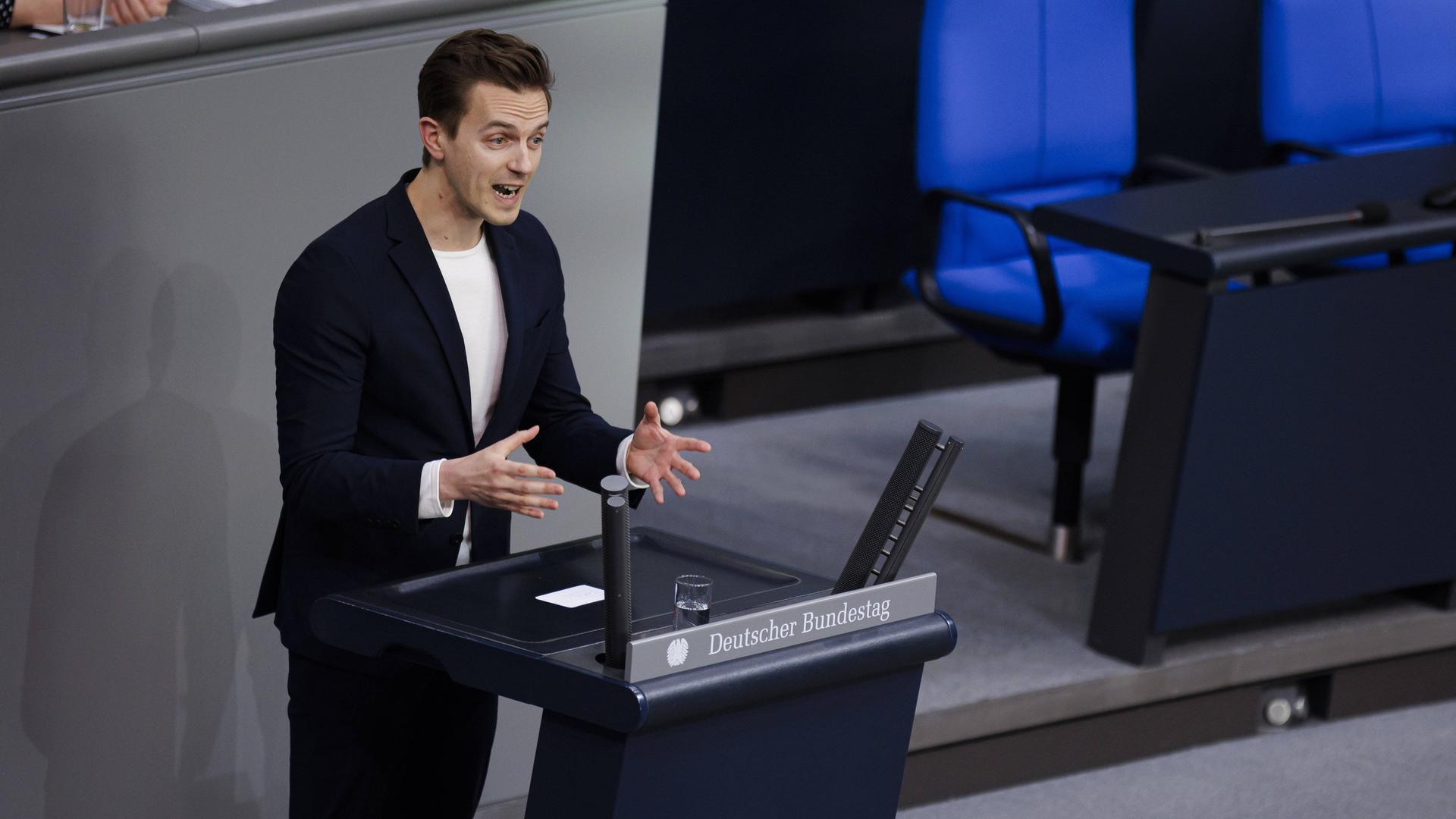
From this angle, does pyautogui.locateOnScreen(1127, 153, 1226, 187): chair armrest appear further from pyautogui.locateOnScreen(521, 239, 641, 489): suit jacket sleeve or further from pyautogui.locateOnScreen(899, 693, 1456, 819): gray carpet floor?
pyautogui.locateOnScreen(521, 239, 641, 489): suit jacket sleeve

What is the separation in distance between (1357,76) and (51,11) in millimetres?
3554

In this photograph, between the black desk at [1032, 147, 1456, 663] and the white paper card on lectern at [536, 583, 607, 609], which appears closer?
the white paper card on lectern at [536, 583, 607, 609]

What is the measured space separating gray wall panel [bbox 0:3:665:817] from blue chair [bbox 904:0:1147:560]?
5.08ft

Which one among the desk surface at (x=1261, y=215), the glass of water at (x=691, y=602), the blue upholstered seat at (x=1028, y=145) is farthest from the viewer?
the blue upholstered seat at (x=1028, y=145)

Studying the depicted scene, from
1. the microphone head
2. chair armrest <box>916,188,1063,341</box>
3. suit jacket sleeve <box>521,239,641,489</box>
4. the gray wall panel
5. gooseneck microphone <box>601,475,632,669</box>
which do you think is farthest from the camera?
chair armrest <box>916,188,1063,341</box>

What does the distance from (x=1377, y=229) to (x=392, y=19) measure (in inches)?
75.6

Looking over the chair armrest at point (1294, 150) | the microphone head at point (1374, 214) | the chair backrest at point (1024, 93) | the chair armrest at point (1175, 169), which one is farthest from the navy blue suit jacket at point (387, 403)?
the chair armrest at point (1294, 150)

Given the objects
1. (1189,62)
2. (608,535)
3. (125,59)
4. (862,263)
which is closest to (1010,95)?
→ (862,263)

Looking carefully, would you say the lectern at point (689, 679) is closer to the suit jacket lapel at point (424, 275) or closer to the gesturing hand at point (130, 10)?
the suit jacket lapel at point (424, 275)

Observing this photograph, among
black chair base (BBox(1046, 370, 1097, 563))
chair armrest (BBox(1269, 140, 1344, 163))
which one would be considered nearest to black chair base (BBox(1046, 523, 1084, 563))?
black chair base (BBox(1046, 370, 1097, 563))

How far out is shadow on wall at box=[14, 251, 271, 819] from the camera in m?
2.68

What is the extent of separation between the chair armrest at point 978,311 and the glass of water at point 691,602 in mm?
2337

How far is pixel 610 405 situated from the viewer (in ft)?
10.7

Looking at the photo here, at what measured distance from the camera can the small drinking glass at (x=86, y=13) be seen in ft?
9.27
